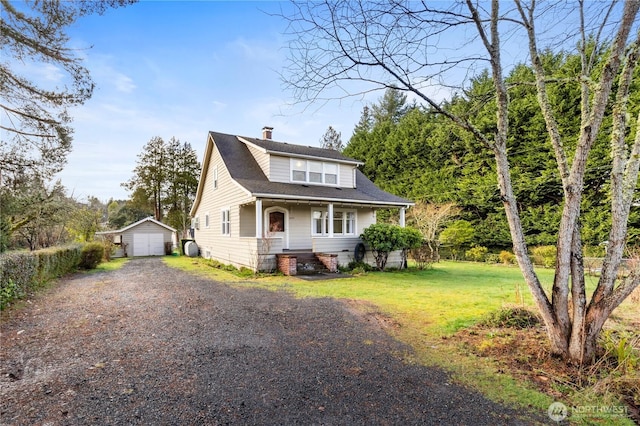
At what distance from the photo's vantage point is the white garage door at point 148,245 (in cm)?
2166

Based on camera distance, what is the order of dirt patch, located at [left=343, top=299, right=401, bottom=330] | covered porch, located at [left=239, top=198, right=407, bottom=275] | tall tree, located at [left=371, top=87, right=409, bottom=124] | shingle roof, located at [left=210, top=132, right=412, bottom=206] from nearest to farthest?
dirt patch, located at [left=343, top=299, right=401, bottom=330], covered porch, located at [left=239, top=198, right=407, bottom=275], shingle roof, located at [left=210, top=132, right=412, bottom=206], tall tree, located at [left=371, top=87, right=409, bottom=124]

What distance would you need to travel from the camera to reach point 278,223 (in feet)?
46.0

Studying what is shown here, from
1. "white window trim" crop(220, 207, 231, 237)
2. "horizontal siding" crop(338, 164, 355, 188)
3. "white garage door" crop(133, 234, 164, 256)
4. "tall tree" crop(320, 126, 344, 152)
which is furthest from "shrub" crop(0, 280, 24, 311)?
"tall tree" crop(320, 126, 344, 152)

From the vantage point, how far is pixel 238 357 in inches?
147

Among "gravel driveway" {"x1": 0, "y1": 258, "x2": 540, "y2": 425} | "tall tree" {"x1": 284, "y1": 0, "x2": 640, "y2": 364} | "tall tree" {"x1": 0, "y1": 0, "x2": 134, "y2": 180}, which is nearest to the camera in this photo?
"gravel driveway" {"x1": 0, "y1": 258, "x2": 540, "y2": 425}

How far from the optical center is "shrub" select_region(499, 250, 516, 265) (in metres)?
15.2

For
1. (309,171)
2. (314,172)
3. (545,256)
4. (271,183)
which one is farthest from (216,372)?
(545,256)

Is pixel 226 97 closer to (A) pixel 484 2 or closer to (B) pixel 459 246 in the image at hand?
(A) pixel 484 2

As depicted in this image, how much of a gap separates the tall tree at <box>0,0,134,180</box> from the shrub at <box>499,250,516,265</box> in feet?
57.1

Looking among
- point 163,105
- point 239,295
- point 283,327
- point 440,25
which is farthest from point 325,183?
point 440,25

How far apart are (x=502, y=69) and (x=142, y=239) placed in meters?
23.8

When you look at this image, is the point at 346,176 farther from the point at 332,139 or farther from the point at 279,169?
the point at 332,139

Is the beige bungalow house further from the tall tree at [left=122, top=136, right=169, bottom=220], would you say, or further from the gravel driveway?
the tall tree at [left=122, top=136, right=169, bottom=220]

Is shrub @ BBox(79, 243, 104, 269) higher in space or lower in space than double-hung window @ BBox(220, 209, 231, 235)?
lower
